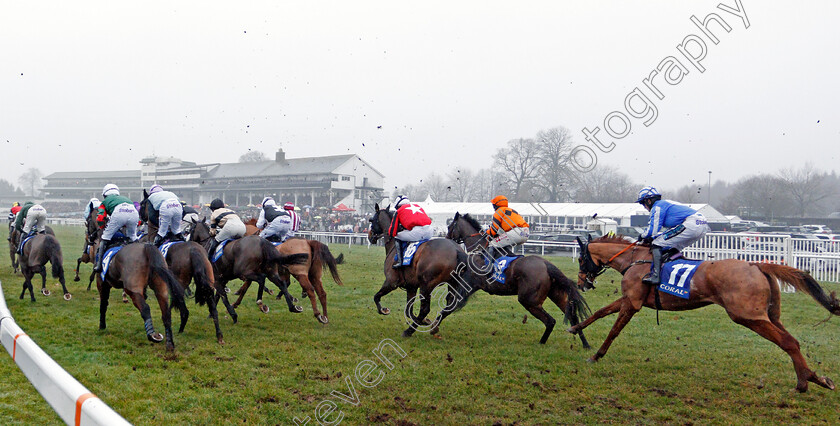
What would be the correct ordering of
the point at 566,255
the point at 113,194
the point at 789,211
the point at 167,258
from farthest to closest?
the point at 789,211, the point at 566,255, the point at 113,194, the point at 167,258

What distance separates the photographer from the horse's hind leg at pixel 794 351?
4.88 metres

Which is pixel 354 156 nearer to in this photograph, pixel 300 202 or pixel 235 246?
pixel 300 202

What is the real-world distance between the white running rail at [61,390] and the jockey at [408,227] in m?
5.00

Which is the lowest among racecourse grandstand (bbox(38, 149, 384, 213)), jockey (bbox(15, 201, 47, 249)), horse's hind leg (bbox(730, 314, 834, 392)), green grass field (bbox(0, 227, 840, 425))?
Answer: green grass field (bbox(0, 227, 840, 425))

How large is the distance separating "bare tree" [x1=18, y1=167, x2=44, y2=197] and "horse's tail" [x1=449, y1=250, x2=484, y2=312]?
10058 centimetres

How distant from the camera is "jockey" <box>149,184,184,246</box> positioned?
707 cm

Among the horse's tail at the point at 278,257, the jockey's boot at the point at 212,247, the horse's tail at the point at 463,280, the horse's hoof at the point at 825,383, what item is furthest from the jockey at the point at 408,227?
the horse's hoof at the point at 825,383

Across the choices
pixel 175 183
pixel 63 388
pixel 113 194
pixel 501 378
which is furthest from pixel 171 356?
pixel 175 183

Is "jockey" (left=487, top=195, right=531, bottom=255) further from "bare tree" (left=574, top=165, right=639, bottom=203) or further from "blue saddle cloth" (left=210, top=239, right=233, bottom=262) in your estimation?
"bare tree" (left=574, top=165, right=639, bottom=203)

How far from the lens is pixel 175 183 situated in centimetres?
5412

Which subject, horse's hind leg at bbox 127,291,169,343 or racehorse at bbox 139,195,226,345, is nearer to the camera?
horse's hind leg at bbox 127,291,169,343

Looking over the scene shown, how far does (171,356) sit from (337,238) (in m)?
21.4

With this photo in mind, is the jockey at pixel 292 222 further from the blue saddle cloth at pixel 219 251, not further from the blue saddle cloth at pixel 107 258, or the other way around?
the blue saddle cloth at pixel 107 258

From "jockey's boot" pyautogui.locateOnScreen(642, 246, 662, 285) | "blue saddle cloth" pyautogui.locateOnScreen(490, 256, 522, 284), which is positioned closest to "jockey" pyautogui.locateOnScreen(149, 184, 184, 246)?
"blue saddle cloth" pyautogui.locateOnScreen(490, 256, 522, 284)
